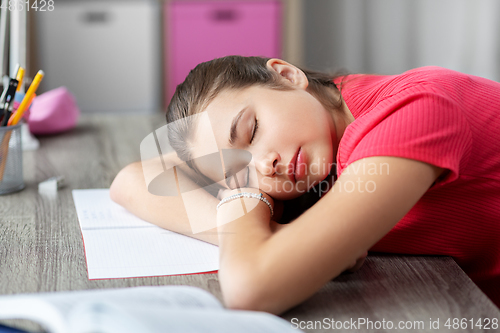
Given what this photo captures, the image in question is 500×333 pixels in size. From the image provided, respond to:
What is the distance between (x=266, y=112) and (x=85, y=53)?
6.89ft

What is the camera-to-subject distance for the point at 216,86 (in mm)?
738

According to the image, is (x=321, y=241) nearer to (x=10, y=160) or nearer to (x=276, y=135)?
(x=276, y=135)

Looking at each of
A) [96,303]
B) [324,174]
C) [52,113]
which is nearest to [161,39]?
[52,113]

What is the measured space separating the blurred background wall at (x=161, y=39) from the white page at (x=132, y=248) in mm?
1833

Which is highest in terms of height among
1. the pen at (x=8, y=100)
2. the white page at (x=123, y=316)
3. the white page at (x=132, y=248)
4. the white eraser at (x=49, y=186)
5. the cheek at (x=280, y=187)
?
Answer: the pen at (x=8, y=100)

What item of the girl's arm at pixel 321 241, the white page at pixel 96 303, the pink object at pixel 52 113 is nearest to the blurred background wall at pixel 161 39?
the pink object at pixel 52 113

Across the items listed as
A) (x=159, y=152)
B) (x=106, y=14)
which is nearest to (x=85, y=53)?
(x=106, y=14)

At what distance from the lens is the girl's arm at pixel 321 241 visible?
0.46 metres

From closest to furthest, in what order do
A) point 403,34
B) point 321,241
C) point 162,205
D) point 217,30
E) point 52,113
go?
point 321,241, point 162,205, point 52,113, point 403,34, point 217,30

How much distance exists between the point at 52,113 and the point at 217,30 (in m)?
1.54

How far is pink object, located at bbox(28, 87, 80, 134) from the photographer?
118 cm

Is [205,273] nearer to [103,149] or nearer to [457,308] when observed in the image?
[457,308]

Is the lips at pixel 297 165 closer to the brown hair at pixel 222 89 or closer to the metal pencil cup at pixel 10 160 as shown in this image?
the brown hair at pixel 222 89

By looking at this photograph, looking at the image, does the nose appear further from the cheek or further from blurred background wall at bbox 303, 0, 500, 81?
blurred background wall at bbox 303, 0, 500, 81
